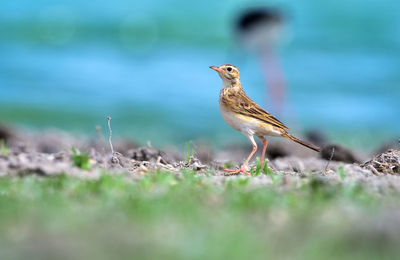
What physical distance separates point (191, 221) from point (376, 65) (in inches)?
1207

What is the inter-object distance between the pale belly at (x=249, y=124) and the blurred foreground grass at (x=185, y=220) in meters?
1.43

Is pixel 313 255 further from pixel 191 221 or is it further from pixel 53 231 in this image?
pixel 53 231

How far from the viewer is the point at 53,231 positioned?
4.34 meters

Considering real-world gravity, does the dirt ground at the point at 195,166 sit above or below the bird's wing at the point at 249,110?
below

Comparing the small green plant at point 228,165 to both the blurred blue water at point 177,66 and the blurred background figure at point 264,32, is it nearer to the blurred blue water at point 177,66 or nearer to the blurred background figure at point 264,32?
the blurred blue water at point 177,66

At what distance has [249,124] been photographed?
7340 millimetres

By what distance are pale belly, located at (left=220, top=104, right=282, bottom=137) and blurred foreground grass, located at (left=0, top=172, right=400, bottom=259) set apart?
1426mm

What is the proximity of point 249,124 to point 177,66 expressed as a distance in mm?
26434

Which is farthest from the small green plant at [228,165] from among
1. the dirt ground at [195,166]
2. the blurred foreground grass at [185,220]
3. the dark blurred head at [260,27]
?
the dark blurred head at [260,27]

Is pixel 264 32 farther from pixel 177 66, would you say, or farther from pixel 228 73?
pixel 228 73

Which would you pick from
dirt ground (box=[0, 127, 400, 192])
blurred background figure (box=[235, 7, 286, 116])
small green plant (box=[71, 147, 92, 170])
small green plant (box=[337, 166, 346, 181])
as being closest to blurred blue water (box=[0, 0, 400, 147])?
blurred background figure (box=[235, 7, 286, 116])

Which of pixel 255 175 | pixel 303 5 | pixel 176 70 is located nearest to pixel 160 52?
pixel 176 70

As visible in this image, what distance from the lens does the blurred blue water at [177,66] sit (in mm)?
24062

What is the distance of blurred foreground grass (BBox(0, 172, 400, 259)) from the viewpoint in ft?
13.2
